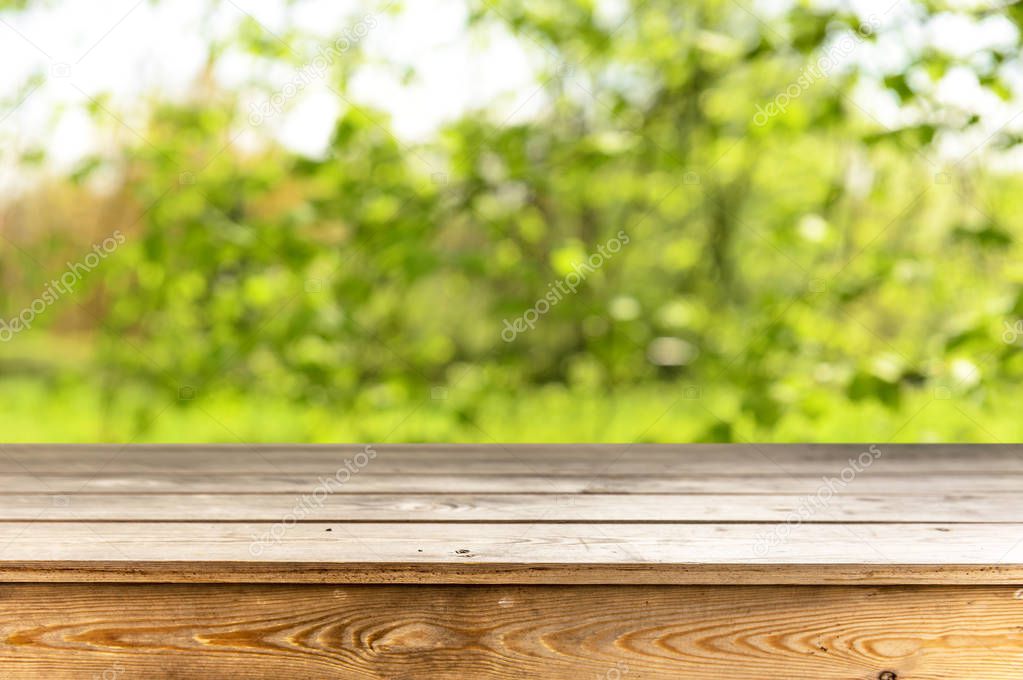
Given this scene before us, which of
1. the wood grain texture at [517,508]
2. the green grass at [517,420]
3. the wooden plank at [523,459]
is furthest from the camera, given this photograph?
the green grass at [517,420]

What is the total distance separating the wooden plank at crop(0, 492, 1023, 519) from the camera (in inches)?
46.3

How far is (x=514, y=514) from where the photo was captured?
47.2 inches

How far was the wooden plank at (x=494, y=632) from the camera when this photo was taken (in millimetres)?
997

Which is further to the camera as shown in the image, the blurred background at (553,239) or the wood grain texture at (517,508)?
the blurred background at (553,239)

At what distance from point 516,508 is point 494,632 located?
0.83 feet

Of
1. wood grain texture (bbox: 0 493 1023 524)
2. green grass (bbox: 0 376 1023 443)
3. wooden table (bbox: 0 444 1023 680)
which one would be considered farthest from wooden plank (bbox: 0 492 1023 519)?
green grass (bbox: 0 376 1023 443)

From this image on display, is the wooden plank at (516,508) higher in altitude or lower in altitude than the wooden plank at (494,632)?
higher

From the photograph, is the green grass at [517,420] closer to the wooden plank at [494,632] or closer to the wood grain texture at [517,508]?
the wood grain texture at [517,508]

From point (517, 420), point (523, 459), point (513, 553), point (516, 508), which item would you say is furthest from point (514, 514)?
point (517, 420)

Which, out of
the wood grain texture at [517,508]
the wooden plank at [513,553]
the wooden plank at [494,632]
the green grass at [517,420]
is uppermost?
the green grass at [517,420]

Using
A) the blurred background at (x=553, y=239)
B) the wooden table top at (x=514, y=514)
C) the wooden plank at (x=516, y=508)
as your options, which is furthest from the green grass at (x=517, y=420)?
the wooden plank at (x=516, y=508)

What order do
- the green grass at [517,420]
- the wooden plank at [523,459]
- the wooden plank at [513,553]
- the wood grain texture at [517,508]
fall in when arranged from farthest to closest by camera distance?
1. the green grass at [517,420]
2. the wooden plank at [523,459]
3. the wood grain texture at [517,508]
4. the wooden plank at [513,553]

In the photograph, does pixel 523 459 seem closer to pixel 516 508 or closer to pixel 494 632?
pixel 516 508

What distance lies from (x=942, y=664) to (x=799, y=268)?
11.6 ft
